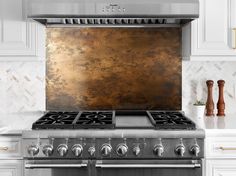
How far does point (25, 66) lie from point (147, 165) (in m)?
1.33

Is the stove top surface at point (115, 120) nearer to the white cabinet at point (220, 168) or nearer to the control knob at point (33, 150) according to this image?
the control knob at point (33, 150)

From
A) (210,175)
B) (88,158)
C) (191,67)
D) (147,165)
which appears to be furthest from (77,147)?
(191,67)

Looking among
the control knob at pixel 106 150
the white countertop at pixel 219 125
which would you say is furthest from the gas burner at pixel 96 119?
the white countertop at pixel 219 125

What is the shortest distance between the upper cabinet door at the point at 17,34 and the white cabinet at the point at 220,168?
53.4 inches

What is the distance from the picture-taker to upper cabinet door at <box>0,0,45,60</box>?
2.82 meters

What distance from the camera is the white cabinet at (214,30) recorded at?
9.30ft

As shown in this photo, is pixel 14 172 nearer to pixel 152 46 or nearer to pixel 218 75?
pixel 152 46

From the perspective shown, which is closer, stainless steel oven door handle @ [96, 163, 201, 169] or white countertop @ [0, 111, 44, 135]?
stainless steel oven door handle @ [96, 163, 201, 169]

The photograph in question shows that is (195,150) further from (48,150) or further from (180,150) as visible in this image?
(48,150)

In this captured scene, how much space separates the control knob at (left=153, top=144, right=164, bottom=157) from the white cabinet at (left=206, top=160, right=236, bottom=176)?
0.32 meters

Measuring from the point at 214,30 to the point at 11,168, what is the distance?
162 cm

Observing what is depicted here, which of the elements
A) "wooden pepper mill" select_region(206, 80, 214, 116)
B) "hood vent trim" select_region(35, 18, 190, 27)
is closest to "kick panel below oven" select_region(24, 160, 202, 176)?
"wooden pepper mill" select_region(206, 80, 214, 116)

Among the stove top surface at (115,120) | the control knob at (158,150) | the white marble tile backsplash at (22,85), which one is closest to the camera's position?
the control knob at (158,150)

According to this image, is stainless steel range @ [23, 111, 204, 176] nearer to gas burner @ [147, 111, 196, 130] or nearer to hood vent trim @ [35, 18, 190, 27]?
gas burner @ [147, 111, 196, 130]
